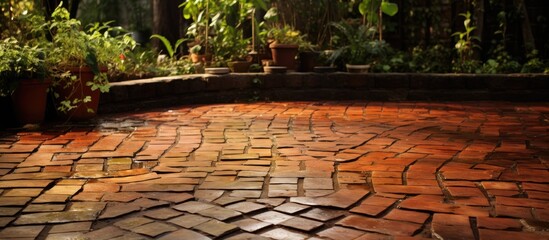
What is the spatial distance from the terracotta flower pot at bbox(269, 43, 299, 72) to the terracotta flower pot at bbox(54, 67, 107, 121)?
2.48 m

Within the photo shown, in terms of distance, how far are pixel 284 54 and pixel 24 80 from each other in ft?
10.7

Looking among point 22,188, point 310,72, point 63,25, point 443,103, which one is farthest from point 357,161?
point 310,72

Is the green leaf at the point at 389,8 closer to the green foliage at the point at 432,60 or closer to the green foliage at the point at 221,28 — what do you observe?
the green foliage at the point at 432,60

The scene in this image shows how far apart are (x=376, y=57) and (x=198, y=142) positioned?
3.79 metres

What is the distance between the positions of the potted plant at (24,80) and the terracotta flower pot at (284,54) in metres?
2.95

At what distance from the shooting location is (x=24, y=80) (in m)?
4.38

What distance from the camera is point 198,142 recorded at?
13.0 ft

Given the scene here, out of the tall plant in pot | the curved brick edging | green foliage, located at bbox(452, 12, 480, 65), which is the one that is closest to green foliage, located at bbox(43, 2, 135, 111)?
the tall plant in pot

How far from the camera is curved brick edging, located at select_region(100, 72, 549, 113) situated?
21.1 feet

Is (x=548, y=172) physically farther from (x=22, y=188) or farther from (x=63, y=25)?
(x=63, y=25)

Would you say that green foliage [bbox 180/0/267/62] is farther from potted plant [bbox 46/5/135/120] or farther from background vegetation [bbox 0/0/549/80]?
potted plant [bbox 46/5/135/120]

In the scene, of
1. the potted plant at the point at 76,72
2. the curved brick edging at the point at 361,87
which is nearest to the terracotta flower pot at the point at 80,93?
the potted plant at the point at 76,72

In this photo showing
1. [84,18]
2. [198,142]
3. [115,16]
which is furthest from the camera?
[115,16]

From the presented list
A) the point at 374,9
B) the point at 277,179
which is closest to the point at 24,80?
the point at 277,179
